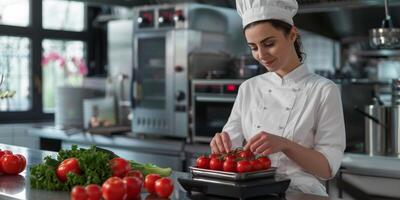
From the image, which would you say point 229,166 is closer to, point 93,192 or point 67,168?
point 93,192

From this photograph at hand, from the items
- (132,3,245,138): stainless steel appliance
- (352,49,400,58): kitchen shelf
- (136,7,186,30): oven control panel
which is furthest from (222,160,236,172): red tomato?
(352,49,400,58): kitchen shelf

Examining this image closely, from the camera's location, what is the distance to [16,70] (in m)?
6.21

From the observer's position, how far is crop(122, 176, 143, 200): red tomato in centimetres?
187

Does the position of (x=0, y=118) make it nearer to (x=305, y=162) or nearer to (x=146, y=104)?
(x=146, y=104)

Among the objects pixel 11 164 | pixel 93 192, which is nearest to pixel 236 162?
pixel 93 192

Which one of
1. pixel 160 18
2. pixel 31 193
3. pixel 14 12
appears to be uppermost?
pixel 14 12

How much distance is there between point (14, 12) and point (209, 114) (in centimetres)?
252

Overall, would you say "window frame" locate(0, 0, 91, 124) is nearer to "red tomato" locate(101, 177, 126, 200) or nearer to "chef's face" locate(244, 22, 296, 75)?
"chef's face" locate(244, 22, 296, 75)

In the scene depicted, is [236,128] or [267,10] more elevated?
[267,10]

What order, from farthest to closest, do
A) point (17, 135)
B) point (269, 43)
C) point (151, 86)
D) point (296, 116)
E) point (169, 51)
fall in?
point (17, 135) < point (151, 86) < point (169, 51) < point (296, 116) < point (269, 43)

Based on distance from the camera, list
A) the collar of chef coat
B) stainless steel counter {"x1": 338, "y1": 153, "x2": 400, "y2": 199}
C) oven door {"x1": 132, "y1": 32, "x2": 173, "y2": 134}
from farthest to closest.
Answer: oven door {"x1": 132, "y1": 32, "x2": 173, "y2": 134} → stainless steel counter {"x1": 338, "y1": 153, "x2": 400, "y2": 199} → the collar of chef coat

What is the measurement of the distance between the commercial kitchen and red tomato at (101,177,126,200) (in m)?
1.49

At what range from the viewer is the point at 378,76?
606 centimetres

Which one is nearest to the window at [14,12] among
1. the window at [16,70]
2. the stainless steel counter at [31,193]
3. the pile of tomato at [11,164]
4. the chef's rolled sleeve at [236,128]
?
the window at [16,70]
